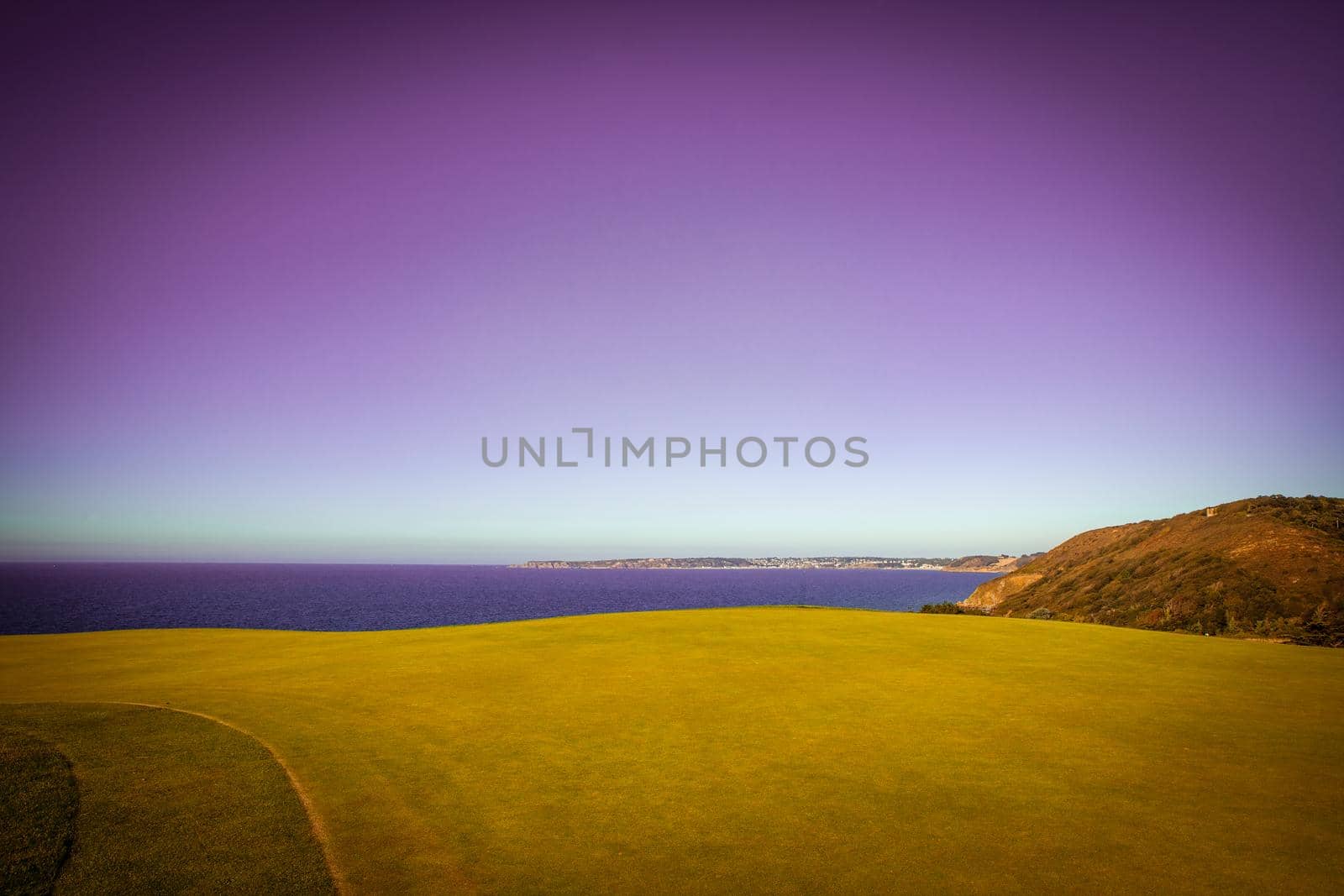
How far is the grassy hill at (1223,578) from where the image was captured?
29.4 metres

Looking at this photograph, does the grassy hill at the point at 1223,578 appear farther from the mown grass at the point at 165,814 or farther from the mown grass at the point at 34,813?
the mown grass at the point at 34,813

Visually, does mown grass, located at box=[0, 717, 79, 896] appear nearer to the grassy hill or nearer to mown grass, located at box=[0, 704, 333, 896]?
mown grass, located at box=[0, 704, 333, 896]

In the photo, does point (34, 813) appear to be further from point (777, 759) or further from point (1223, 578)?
point (1223, 578)

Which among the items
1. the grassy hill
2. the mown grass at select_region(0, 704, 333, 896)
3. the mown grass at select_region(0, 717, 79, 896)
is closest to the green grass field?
→ the mown grass at select_region(0, 704, 333, 896)

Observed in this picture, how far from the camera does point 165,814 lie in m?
8.06

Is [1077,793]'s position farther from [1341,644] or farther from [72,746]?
[1341,644]

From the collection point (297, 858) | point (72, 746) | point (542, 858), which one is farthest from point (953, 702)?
point (72, 746)

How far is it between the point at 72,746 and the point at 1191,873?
1497cm

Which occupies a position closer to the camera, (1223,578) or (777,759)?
(777,759)

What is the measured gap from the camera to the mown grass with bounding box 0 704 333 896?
6613 mm

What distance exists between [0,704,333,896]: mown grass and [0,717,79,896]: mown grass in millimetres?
25

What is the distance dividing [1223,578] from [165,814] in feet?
146

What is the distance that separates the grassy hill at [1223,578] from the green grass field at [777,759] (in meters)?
15.4

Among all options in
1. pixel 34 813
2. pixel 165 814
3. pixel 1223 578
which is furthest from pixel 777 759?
pixel 1223 578
